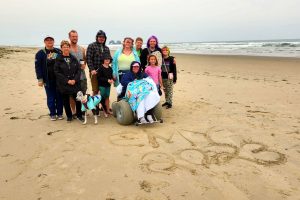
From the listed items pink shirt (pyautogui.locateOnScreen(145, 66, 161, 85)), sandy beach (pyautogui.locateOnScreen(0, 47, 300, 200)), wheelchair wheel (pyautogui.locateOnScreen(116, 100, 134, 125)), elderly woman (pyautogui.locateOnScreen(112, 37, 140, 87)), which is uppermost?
elderly woman (pyautogui.locateOnScreen(112, 37, 140, 87))

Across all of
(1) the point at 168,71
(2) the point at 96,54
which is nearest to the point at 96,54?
(2) the point at 96,54

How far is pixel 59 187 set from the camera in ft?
10.4

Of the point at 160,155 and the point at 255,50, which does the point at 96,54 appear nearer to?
the point at 160,155

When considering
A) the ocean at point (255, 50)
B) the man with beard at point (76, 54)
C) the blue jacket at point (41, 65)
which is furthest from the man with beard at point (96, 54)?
the ocean at point (255, 50)

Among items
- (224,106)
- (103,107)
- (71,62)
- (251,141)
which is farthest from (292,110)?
(71,62)

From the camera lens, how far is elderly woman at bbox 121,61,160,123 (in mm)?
5145

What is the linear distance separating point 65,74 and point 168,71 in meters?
2.48

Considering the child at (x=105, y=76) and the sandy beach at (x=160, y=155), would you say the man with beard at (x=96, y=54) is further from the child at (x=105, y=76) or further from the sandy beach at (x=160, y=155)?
the sandy beach at (x=160, y=155)

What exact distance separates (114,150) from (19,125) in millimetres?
2408

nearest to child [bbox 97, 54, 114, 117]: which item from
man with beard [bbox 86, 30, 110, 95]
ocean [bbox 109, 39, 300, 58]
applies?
man with beard [bbox 86, 30, 110, 95]

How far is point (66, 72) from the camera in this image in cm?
532

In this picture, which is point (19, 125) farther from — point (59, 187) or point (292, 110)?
point (292, 110)

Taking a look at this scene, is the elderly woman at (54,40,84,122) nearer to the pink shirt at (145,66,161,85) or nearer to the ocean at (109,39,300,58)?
the pink shirt at (145,66,161,85)

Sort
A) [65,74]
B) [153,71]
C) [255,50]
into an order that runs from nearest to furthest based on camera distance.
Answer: [65,74] < [153,71] < [255,50]
